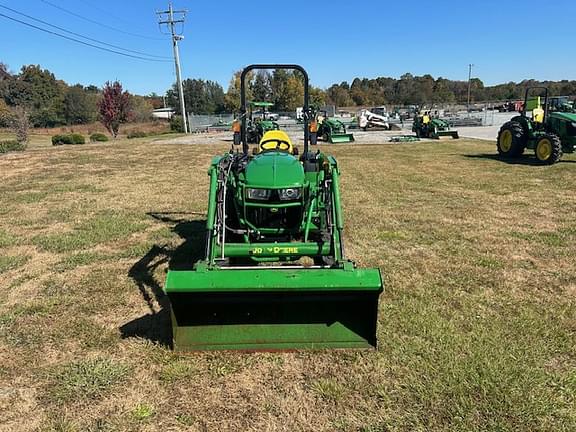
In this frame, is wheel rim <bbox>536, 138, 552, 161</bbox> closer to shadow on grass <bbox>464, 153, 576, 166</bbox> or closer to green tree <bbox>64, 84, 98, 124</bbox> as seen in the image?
shadow on grass <bbox>464, 153, 576, 166</bbox>

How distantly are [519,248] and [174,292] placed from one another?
14.0 ft

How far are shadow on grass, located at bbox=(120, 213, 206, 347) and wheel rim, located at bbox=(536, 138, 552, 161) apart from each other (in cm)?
936

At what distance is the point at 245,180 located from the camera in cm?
377

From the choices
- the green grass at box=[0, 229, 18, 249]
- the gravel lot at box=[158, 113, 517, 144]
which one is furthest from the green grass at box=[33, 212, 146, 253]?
the gravel lot at box=[158, 113, 517, 144]

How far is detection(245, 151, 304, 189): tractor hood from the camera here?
3.66 meters

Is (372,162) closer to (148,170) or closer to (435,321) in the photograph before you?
(148,170)

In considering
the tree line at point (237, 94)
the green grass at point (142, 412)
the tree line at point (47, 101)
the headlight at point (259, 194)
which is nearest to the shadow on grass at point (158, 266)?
the green grass at point (142, 412)

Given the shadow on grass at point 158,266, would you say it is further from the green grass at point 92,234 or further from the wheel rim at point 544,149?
the wheel rim at point 544,149

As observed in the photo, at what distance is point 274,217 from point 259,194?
311 millimetres

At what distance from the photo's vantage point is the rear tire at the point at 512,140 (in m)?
12.6

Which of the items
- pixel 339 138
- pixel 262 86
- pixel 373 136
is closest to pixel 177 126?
pixel 373 136

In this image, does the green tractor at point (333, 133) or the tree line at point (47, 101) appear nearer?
the green tractor at point (333, 133)

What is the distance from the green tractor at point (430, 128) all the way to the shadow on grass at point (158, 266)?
55.9 feet

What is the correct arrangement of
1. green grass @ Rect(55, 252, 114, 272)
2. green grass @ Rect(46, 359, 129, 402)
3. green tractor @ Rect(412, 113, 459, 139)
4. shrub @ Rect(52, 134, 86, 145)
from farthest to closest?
shrub @ Rect(52, 134, 86, 145) < green tractor @ Rect(412, 113, 459, 139) < green grass @ Rect(55, 252, 114, 272) < green grass @ Rect(46, 359, 129, 402)
